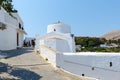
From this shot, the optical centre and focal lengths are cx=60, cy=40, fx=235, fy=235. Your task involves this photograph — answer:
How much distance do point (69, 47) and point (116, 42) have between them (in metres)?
43.3

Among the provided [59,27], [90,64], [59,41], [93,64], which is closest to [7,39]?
[59,41]

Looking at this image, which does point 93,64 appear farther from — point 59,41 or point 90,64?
point 59,41

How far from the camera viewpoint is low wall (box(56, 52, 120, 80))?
51.7 ft

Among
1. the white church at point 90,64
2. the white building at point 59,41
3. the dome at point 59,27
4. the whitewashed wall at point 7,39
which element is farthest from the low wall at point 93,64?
the dome at point 59,27

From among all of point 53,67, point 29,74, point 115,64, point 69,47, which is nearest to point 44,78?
point 29,74

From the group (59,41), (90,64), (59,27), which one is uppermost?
(59,27)

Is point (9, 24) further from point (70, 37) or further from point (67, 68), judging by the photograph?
point (67, 68)

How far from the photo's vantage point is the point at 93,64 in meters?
16.2

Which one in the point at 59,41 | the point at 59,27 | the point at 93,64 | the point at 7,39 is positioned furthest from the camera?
the point at 59,27

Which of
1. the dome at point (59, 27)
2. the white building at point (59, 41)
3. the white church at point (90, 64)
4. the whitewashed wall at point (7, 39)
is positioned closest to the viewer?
the white church at point (90, 64)

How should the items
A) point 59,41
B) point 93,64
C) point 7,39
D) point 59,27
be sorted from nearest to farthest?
1. point 93,64
2. point 7,39
3. point 59,41
4. point 59,27

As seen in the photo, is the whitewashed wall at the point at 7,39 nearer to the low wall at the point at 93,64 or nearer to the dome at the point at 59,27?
the dome at the point at 59,27

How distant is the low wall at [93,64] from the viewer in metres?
15.8

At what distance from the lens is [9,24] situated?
95.3 feet
